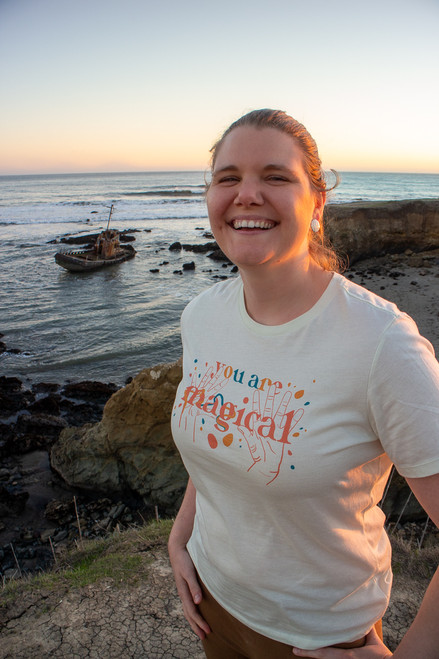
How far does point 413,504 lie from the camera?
5.33 metres

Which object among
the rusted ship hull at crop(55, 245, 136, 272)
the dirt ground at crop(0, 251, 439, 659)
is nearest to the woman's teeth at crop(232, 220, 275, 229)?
the dirt ground at crop(0, 251, 439, 659)

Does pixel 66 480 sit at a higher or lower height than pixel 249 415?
lower

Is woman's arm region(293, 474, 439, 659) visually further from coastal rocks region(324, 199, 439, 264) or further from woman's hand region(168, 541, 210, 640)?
coastal rocks region(324, 199, 439, 264)

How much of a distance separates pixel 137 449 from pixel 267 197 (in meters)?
6.28

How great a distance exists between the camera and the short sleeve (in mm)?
1105

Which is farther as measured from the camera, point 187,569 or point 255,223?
point 187,569

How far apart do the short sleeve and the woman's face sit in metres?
0.42

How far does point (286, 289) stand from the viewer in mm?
1453

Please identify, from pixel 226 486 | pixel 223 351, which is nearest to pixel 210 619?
pixel 226 486

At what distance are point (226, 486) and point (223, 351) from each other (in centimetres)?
45

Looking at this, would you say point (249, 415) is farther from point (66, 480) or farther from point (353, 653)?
point (66, 480)

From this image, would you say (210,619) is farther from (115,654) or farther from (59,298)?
(59,298)

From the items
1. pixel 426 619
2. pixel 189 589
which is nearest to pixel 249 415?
pixel 426 619

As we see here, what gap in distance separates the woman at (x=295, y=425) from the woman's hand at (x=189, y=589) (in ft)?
0.34
